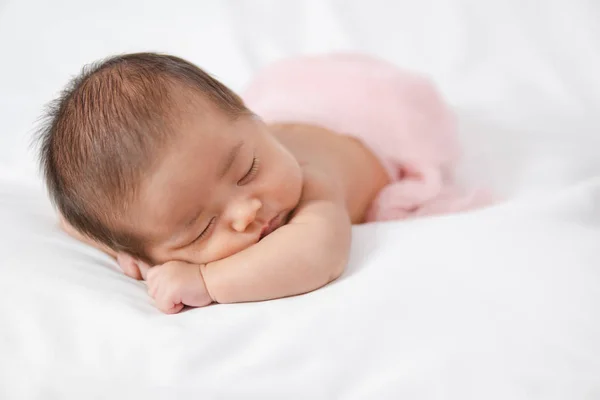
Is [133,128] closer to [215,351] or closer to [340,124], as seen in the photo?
[215,351]

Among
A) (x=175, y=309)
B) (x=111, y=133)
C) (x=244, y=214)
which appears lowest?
(x=175, y=309)

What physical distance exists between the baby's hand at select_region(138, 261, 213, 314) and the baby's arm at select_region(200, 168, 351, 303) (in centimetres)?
1

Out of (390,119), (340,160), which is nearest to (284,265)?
(340,160)

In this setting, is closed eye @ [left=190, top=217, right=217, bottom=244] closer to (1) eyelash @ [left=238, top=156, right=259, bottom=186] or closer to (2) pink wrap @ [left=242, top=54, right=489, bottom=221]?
(1) eyelash @ [left=238, top=156, right=259, bottom=186]

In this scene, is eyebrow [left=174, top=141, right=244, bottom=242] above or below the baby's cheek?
above

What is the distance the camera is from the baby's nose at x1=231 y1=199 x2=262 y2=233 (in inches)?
45.3

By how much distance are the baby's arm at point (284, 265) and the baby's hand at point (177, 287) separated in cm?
1

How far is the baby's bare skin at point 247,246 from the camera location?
1.12 m

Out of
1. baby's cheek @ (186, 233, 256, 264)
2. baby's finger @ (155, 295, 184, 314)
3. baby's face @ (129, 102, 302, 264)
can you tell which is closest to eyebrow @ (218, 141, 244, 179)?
baby's face @ (129, 102, 302, 264)

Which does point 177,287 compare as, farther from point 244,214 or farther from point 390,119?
point 390,119

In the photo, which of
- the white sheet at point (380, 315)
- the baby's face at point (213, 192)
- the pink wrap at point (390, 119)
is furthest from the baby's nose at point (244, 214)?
the pink wrap at point (390, 119)

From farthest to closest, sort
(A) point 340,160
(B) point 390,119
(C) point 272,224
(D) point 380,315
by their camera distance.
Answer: (B) point 390,119, (A) point 340,160, (C) point 272,224, (D) point 380,315

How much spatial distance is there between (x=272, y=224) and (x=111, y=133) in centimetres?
31

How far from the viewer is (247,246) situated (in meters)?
1.19
